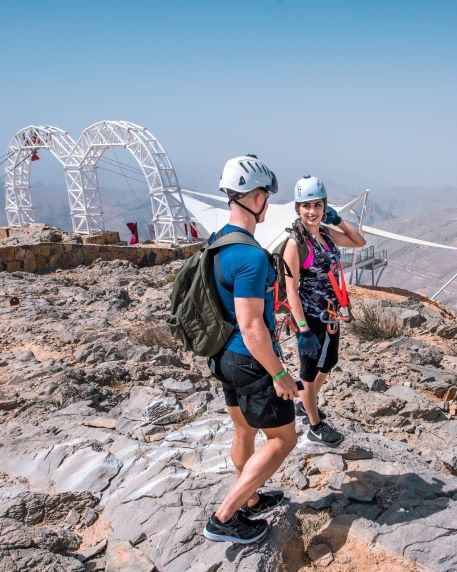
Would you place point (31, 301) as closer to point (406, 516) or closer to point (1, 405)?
point (1, 405)

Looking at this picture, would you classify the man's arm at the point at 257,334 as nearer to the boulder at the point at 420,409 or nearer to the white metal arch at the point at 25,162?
the boulder at the point at 420,409

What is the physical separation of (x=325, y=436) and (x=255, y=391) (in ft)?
4.01

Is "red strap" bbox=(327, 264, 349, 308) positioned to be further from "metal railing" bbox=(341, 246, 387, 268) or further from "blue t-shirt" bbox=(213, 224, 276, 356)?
"metal railing" bbox=(341, 246, 387, 268)

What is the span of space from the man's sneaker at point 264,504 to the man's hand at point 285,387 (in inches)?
31.1

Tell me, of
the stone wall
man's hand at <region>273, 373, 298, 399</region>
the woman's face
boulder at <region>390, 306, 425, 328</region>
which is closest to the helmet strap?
man's hand at <region>273, 373, 298, 399</region>

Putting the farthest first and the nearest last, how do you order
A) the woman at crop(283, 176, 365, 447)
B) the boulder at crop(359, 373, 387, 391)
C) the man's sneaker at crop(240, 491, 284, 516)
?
1. the boulder at crop(359, 373, 387, 391)
2. the woman at crop(283, 176, 365, 447)
3. the man's sneaker at crop(240, 491, 284, 516)

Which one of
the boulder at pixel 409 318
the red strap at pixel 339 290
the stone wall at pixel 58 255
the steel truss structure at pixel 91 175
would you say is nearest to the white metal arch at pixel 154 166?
the steel truss structure at pixel 91 175

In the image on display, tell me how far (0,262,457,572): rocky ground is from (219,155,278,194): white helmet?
1698mm

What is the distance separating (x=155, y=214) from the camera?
965 inches

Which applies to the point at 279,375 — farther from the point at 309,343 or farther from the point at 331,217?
the point at 331,217

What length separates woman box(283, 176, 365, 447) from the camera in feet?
10.9

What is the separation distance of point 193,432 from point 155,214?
21.3 metres

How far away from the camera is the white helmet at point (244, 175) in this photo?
239 centimetres

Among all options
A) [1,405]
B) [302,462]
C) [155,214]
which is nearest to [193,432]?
[302,462]
